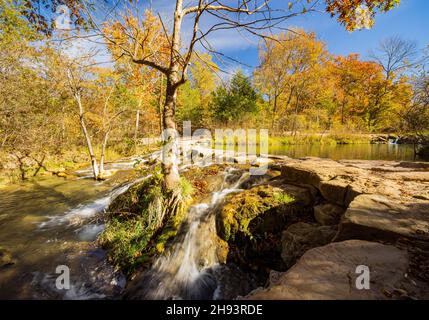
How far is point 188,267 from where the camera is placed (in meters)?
3.50

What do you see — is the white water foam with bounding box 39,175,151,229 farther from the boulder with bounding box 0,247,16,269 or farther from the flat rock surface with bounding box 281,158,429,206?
the flat rock surface with bounding box 281,158,429,206

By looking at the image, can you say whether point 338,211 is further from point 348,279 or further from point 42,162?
point 42,162

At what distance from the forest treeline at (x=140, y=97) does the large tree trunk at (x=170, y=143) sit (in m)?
0.50

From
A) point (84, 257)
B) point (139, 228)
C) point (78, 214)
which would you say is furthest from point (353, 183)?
point (78, 214)

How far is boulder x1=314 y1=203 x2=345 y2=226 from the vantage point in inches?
136

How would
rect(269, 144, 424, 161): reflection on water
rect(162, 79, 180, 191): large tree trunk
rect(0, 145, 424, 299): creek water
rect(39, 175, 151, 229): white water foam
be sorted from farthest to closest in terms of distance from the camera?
1. rect(269, 144, 424, 161): reflection on water
2. rect(39, 175, 151, 229): white water foam
3. rect(162, 79, 180, 191): large tree trunk
4. rect(0, 145, 424, 299): creek water

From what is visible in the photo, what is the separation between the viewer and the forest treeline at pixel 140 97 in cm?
811

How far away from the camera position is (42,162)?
11.0 m

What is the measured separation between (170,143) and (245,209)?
87.9 inches

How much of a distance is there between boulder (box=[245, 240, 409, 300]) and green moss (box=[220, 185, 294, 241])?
181 centimetres

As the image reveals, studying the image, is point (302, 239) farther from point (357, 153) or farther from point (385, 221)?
point (357, 153)

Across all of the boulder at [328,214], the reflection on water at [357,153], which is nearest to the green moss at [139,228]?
the boulder at [328,214]

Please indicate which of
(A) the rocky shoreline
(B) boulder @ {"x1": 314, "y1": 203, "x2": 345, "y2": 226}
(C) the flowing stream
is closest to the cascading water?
(A) the rocky shoreline

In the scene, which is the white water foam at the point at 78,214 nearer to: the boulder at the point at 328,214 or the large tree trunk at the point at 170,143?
the large tree trunk at the point at 170,143
